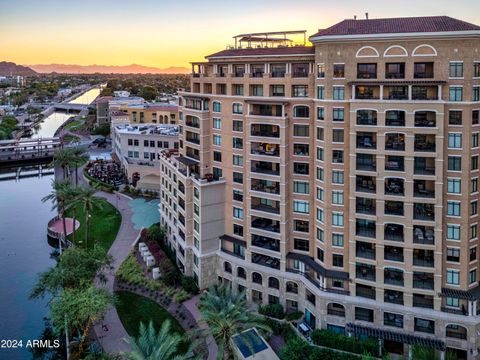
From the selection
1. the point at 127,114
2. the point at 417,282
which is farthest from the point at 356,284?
the point at 127,114

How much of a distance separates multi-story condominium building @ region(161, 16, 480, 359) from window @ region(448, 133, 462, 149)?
12 centimetres

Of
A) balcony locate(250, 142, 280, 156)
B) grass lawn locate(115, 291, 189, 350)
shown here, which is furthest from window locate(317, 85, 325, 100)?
grass lawn locate(115, 291, 189, 350)

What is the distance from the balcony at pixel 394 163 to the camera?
140ft

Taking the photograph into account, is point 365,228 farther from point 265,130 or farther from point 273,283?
point 265,130

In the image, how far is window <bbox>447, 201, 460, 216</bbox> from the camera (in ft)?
137

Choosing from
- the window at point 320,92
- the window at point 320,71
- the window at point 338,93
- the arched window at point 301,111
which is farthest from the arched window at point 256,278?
the window at point 320,71

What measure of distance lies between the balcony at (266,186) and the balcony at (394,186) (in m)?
12.1

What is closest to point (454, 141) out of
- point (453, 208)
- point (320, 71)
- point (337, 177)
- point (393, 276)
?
point (453, 208)

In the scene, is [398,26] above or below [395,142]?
above

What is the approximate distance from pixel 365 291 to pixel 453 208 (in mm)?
11698

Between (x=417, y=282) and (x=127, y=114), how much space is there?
11044 centimetres

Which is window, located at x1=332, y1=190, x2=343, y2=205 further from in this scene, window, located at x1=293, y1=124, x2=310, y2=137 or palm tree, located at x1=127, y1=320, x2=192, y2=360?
palm tree, located at x1=127, y1=320, x2=192, y2=360

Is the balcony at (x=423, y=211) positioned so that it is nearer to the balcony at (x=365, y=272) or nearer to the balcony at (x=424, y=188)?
the balcony at (x=424, y=188)

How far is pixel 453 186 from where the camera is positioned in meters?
41.9
